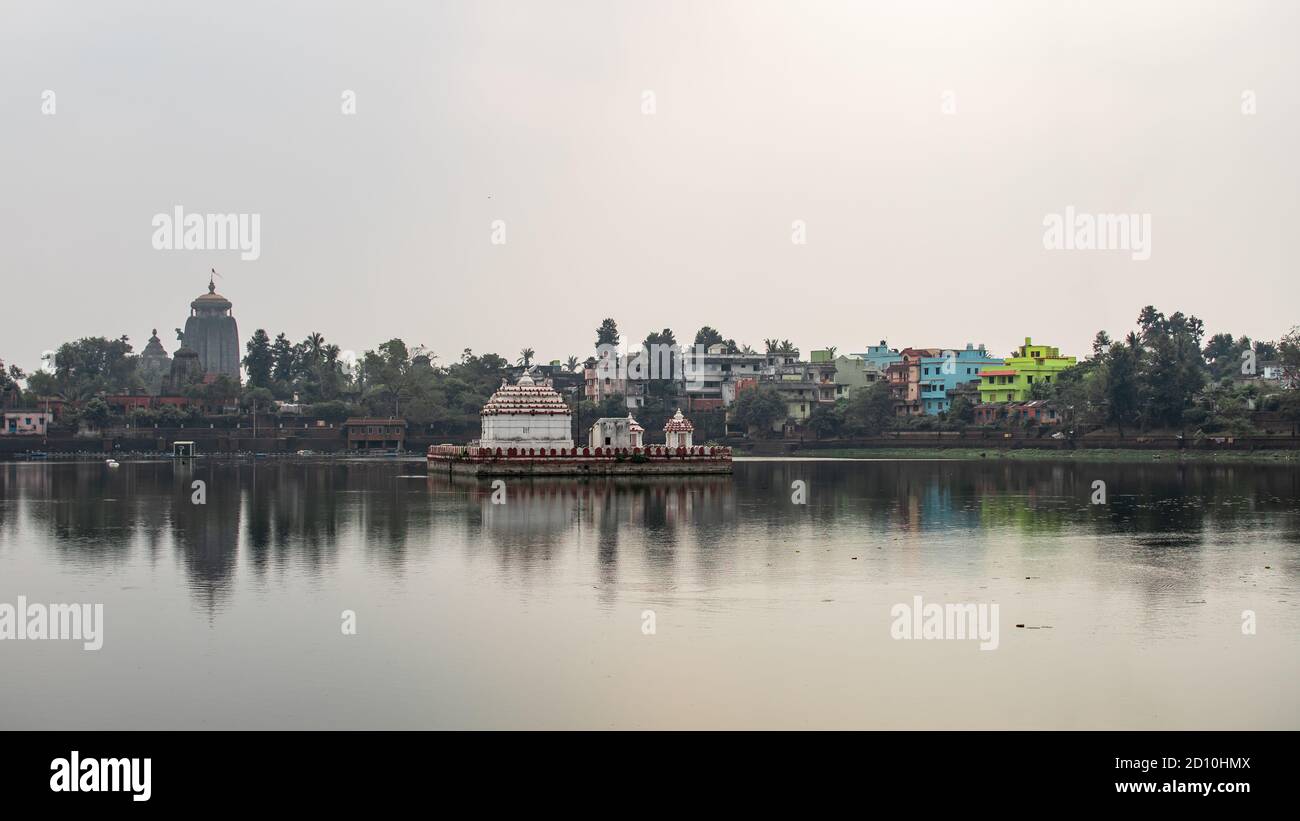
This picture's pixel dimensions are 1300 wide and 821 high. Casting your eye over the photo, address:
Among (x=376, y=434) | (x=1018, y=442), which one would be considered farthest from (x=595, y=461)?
(x=376, y=434)

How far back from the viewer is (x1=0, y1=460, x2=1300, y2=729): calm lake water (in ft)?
54.0

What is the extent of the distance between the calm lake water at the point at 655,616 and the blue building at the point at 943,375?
253 ft

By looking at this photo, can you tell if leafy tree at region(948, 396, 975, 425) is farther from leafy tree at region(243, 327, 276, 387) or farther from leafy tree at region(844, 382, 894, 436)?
leafy tree at region(243, 327, 276, 387)

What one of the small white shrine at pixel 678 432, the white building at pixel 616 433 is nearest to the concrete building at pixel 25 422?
the white building at pixel 616 433

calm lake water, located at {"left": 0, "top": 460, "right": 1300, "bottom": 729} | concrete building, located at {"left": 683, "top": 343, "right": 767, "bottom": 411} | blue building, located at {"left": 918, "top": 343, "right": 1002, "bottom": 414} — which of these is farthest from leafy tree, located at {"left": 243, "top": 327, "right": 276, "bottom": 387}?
calm lake water, located at {"left": 0, "top": 460, "right": 1300, "bottom": 729}

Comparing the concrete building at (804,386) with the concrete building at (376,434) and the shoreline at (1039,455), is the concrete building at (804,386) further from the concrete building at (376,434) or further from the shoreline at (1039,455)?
the concrete building at (376,434)

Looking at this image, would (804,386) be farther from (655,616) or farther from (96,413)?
(655,616)

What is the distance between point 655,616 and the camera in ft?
73.7

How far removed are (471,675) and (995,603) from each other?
10.2 m

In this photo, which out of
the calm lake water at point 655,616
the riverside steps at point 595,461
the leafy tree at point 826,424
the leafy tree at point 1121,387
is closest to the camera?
the calm lake water at point 655,616

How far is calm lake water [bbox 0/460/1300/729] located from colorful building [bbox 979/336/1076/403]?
7333 cm

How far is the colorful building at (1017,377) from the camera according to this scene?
11944 cm

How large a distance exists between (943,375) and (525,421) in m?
57.7
